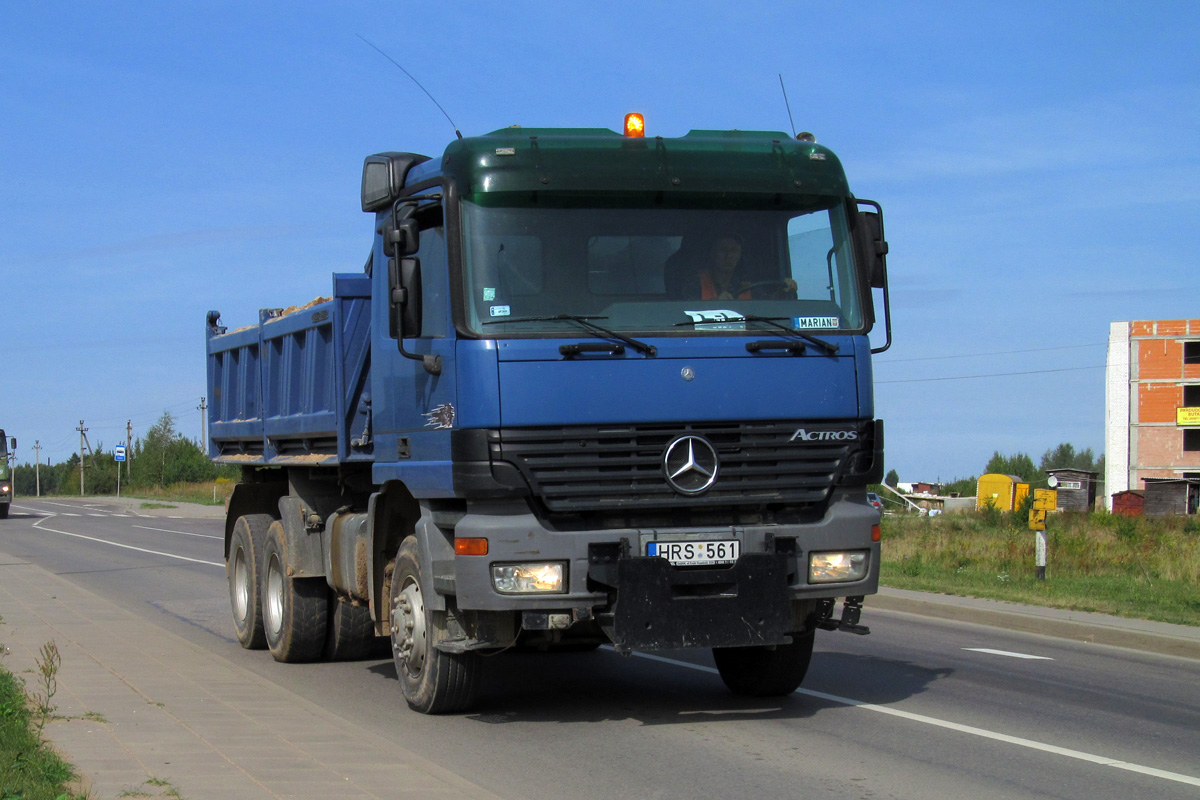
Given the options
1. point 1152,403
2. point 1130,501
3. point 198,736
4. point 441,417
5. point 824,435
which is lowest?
point 1130,501

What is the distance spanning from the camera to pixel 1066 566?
68.4ft

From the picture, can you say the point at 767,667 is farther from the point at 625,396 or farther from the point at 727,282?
the point at 727,282

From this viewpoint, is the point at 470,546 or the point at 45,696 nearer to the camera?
the point at 470,546

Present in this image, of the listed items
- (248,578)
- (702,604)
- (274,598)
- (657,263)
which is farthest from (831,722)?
→ (248,578)

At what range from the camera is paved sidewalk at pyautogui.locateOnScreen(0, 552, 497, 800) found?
576cm

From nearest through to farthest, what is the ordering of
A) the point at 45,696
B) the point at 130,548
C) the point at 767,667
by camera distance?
the point at 45,696, the point at 767,667, the point at 130,548

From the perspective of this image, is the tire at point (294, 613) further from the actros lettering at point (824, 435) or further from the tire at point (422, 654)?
the actros lettering at point (824, 435)

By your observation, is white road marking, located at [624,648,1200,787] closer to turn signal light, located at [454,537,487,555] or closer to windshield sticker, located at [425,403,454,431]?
turn signal light, located at [454,537,487,555]

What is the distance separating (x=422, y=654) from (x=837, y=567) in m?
2.55

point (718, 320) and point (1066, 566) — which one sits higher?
point (718, 320)

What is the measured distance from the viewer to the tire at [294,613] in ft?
35.2

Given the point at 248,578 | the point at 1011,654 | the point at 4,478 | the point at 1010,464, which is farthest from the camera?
the point at 1010,464

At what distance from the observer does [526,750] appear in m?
7.20

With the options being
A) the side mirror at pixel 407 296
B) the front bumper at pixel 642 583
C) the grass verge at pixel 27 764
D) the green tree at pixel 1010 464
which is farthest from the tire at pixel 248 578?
the green tree at pixel 1010 464
